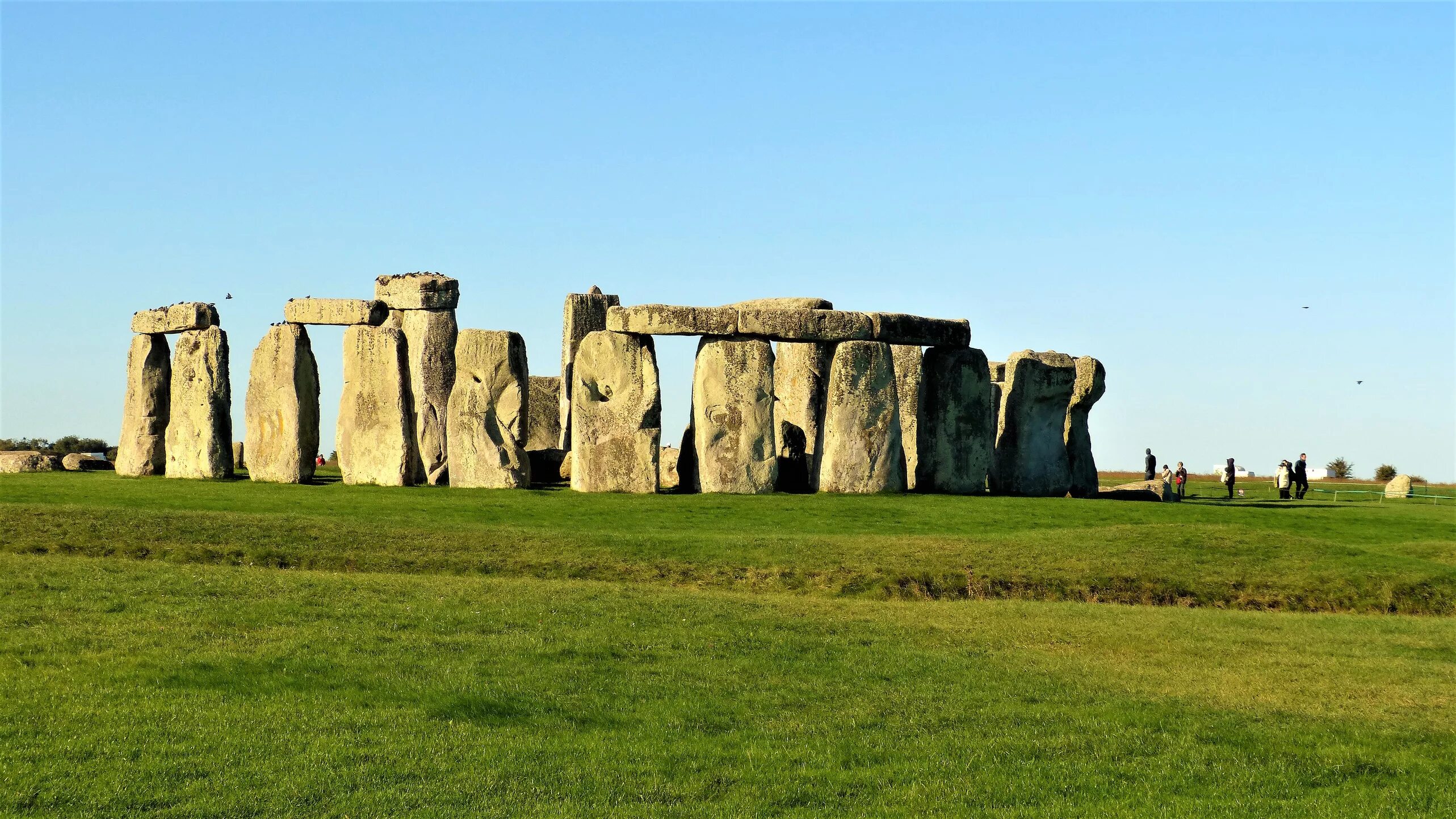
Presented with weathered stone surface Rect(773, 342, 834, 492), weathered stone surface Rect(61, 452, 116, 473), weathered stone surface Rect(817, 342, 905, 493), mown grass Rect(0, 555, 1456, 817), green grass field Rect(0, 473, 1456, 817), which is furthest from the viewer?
weathered stone surface Rect(61, 452, 116, 473)

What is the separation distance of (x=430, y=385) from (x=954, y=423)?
1139 cm

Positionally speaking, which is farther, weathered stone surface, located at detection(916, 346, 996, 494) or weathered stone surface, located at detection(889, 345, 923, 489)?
weathered stone surface, located at detection(889, 345, 923, 489)

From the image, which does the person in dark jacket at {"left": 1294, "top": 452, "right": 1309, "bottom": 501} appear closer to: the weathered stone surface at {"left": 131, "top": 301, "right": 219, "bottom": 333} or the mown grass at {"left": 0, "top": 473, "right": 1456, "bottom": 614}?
the mown grass at {"left": 0, "top": 473, "right": 1456, "bottom": 614}

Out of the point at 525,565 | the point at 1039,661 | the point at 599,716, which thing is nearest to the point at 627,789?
the point at 599,716

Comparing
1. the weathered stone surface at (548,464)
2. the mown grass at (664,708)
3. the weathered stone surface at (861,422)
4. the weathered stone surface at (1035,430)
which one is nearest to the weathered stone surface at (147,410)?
the weathered stone surface at (548,464)

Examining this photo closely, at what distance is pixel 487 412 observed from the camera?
2984cm

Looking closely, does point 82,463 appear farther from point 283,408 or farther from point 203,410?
point 283,408

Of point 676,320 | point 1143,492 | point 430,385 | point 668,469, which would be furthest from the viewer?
point 1143,492

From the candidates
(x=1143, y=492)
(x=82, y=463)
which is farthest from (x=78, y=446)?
(x=1143, y=492)

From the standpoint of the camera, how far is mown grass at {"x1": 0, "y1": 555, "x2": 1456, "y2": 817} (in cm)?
970

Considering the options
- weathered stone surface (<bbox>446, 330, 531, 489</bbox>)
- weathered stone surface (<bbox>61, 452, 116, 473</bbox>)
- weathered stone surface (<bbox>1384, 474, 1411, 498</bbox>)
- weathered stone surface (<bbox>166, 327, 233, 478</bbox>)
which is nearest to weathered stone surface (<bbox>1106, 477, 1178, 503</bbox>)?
weathered stone surface (<bbox>1384, 474, 1411, 498</bbox>)

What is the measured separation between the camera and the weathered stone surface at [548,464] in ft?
114

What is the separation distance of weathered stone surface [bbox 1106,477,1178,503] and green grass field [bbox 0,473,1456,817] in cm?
972

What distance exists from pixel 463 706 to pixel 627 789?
228cm
